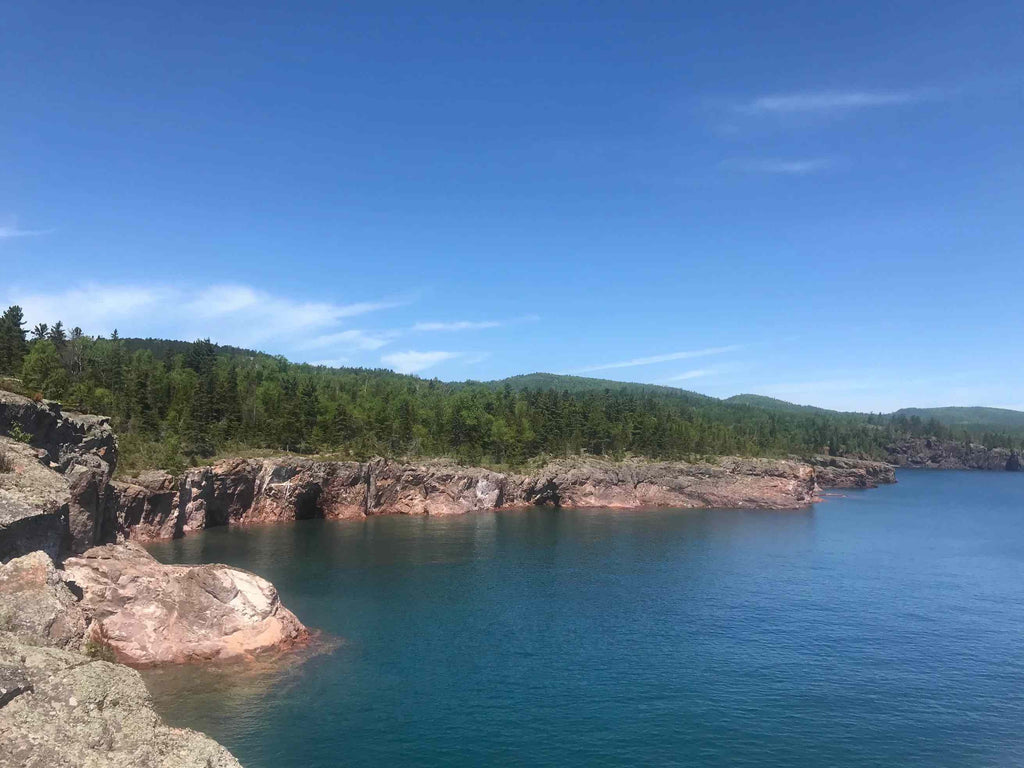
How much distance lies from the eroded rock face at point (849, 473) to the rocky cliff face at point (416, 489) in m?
47.8

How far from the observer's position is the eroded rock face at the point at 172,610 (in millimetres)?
39906

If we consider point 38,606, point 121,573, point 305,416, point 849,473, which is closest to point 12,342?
point 305,416

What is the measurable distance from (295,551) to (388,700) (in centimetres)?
4335

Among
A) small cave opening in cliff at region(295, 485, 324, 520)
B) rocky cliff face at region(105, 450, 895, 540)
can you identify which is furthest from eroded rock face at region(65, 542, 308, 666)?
small cave opening in cliff at region(295, 485, 324, 520)

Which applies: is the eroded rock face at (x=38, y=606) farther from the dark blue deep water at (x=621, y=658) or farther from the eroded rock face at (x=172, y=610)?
the eroded rock face at (x=172, y=610)

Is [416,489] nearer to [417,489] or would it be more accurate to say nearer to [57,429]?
[417,489]

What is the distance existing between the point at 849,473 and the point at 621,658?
169 m

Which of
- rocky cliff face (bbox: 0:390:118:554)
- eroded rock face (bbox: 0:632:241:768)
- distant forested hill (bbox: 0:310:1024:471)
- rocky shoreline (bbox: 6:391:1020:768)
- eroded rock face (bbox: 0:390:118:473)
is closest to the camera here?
eroded rock face (bbox: 0:632:241:768)

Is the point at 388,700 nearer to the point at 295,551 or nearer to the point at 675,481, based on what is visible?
the point at 295,551

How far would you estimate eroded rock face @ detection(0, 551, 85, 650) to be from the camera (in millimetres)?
20344

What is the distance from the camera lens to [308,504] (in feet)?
347

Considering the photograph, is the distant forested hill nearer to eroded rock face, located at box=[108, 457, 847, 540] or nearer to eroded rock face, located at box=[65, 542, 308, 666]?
eroded rock face, located at box=[108, 457, 847, 540]

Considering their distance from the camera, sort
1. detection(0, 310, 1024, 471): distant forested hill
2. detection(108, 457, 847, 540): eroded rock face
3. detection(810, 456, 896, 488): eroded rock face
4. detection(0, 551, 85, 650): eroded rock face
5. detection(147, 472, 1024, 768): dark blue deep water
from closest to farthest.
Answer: detection(0, 551, 85, 650): eroded rock face < detection(147, 472, 1024, 768): dark blue deep water < detection(108, 457, 847, 540): eroded rock face < detection(0, 310, 1024, 471): distant forested hill < detection(810, 456, 896, 488): eroded rock face

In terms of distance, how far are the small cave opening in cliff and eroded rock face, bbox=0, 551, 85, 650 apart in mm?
81694
